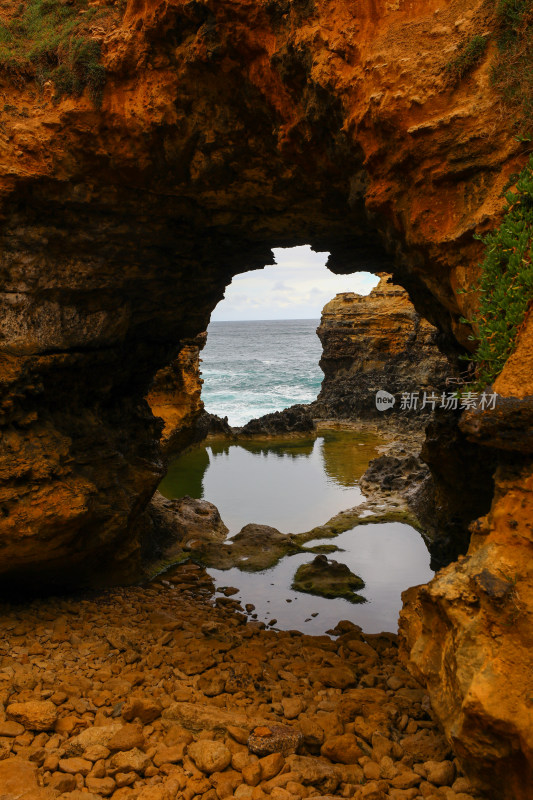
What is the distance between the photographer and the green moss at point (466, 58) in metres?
4.59

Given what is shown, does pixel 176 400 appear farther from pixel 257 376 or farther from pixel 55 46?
pixel 257 376

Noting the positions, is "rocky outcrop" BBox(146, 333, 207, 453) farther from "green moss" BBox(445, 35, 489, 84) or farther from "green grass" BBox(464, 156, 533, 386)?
"green grass" BBox(464, 156, 533, 386)

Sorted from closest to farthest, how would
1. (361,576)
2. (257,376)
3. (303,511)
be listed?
(361,576) < (303,511) < (257,376)

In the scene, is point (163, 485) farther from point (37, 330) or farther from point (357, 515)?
point (37, 330)

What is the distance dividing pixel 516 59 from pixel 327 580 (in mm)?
8569

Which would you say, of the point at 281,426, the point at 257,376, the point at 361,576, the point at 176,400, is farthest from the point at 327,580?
the point at 257,376

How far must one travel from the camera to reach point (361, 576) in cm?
1033

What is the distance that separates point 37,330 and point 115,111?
10.4ft

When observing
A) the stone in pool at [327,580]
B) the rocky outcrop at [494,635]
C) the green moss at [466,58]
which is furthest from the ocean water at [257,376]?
the rocky outcrop at [494,635]

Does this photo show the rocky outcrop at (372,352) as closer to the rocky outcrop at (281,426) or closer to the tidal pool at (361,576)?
the rocky outcrop at (281,426)

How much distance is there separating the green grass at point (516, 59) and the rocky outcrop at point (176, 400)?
1719 cm

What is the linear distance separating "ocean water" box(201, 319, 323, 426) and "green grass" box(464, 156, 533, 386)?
32.6 m

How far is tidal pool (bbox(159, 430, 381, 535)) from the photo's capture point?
1484cm

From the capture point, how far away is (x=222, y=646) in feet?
22.0
